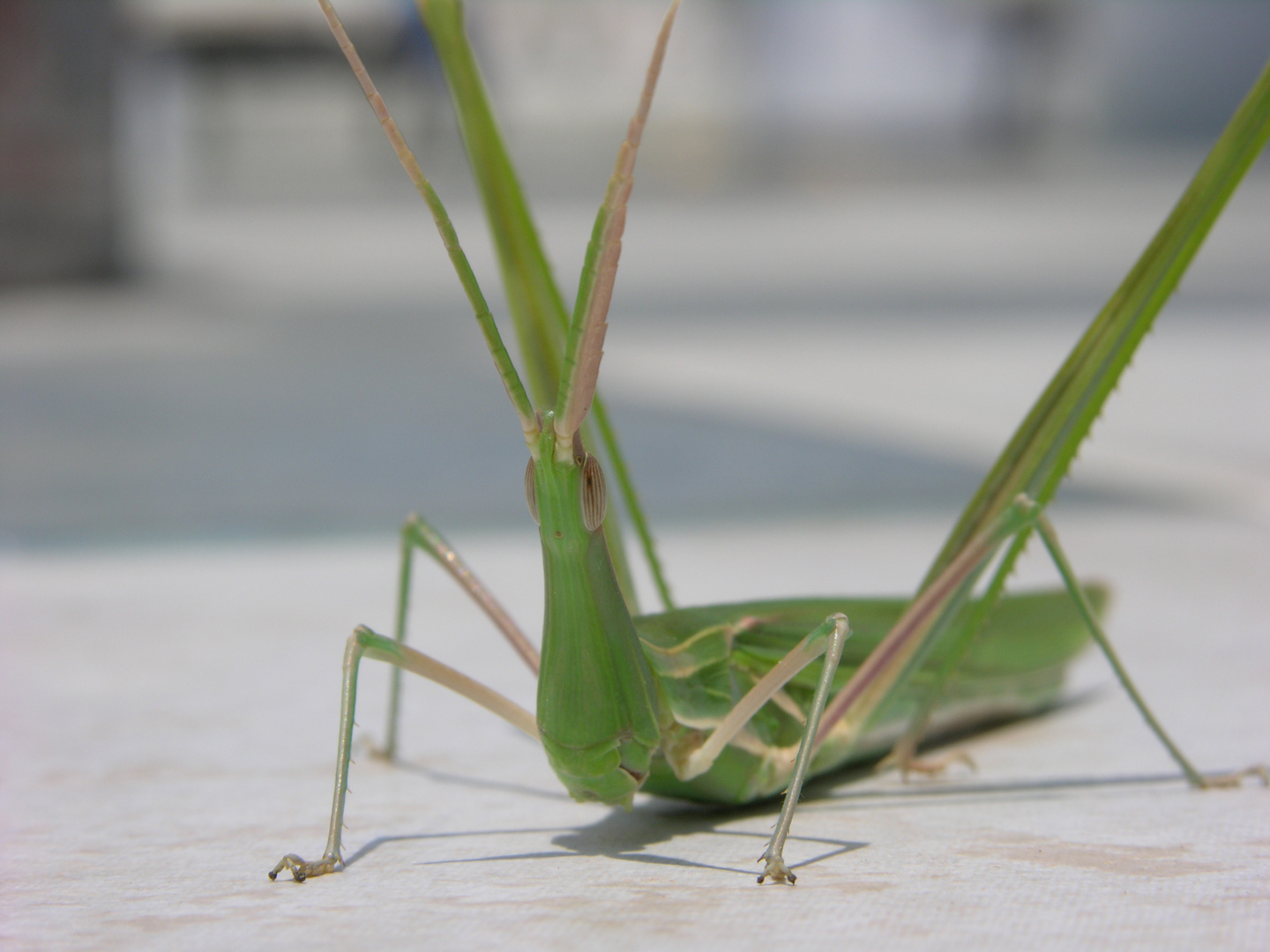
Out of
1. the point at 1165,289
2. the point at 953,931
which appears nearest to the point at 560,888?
the point at 953,931

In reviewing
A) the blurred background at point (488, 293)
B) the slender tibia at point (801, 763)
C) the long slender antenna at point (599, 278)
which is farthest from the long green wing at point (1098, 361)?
the blurred background at point (488, 293)

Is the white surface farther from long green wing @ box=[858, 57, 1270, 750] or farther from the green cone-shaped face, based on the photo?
long green wing @ box=[858, 57, 1270, 750]

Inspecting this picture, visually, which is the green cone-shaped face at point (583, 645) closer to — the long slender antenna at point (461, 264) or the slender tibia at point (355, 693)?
the long slender antenna at point (461, 264)

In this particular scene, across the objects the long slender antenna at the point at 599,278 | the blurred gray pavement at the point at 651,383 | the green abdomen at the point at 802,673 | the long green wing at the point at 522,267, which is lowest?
the green abdomen at the point at 802,673

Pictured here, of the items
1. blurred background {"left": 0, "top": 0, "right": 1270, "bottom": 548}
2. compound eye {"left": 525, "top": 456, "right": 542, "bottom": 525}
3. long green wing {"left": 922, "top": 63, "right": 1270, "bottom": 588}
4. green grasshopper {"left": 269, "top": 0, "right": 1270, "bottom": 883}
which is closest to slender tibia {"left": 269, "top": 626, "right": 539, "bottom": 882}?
green grasshopper {"left": 269, "top": 0, "right": 1270, "bottom": 883}

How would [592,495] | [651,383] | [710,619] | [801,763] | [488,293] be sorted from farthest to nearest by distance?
[488,293] → [651,383] → [710,619] → [801,763] → [592,495]

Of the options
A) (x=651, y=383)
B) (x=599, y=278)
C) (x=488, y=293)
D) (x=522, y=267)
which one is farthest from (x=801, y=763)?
(x=488, y=293)

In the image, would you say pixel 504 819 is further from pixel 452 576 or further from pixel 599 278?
pixel 599 278
